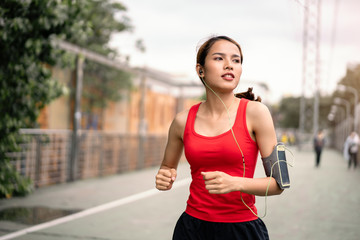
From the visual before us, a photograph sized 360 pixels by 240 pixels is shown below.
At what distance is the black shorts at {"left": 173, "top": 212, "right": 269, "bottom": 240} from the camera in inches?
103

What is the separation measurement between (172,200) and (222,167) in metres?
7.28

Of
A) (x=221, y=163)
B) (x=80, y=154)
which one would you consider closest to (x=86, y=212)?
(x=80, y=154)

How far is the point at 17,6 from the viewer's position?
816 centimetres

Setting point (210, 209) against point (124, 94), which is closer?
point (210, 209)

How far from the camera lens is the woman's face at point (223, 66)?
2.57 m

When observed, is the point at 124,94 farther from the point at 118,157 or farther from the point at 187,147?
the point at 187,147

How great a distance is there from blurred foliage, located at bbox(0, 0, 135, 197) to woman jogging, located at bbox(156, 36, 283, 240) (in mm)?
5880

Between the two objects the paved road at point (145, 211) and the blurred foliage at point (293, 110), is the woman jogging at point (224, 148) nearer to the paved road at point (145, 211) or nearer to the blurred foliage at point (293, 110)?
the paved road at point (145, 211)

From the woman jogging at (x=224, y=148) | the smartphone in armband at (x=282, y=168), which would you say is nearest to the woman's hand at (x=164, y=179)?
the woman jogging at (x=224, y=148)

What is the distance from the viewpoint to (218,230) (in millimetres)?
2617

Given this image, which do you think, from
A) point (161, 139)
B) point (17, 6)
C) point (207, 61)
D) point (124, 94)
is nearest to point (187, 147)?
point (207, 61)

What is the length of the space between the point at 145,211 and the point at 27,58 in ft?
10.8

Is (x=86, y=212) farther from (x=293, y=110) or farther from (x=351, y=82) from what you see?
(x=293, y=110)

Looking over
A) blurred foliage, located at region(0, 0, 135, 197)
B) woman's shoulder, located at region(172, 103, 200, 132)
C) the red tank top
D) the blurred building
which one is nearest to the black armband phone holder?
the red tank top
